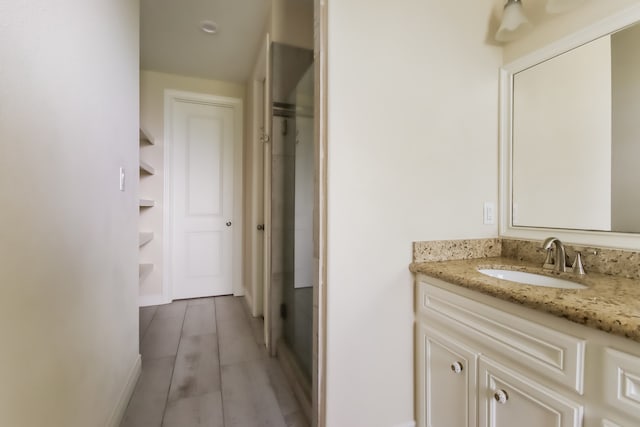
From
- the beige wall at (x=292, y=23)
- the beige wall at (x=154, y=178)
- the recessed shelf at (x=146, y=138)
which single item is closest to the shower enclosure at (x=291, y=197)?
the beige wall at (x=292, y=23)

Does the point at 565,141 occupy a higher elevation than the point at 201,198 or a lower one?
higher

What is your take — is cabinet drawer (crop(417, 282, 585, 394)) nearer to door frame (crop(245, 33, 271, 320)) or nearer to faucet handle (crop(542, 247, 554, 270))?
faucet handle (crop(542, 247, 554, 270))

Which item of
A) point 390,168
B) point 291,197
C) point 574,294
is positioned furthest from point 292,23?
point 574,294

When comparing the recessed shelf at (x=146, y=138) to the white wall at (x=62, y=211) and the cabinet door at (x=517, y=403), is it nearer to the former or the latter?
the white wall at (x=62, y=211)

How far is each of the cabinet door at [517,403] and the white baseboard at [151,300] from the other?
3171 mm

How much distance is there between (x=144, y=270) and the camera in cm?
287

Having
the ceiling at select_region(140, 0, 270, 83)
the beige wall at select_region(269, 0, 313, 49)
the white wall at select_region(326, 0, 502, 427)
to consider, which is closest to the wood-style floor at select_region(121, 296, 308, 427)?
the white wall at select_region(326, 0, 502, 427)

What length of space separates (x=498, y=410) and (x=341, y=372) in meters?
0.56

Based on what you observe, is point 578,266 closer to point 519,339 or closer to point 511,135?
point 519,339

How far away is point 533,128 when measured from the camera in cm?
141

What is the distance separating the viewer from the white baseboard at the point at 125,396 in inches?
52.2

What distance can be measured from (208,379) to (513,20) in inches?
101

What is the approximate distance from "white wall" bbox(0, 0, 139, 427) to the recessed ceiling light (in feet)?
3.48

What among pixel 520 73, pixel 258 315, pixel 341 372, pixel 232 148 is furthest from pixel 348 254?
pixel 232 148
